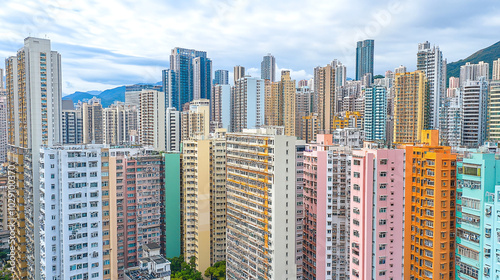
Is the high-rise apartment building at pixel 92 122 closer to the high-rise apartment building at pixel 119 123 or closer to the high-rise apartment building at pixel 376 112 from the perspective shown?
the high-rise apartment building at pixel 119 123

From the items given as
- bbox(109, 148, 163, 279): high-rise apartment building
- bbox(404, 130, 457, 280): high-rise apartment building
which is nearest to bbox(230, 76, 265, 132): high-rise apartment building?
bbox(109, 148, 163, 279): high-rise apartment building

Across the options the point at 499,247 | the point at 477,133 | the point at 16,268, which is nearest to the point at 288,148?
the point at 499,247

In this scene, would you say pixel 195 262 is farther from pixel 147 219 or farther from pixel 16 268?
pixel 16 268

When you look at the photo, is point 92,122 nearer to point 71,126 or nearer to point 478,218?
point 71,126

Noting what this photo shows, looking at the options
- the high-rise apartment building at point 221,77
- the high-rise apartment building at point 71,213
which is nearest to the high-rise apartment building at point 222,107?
the high-rise apartment building at point 221,77

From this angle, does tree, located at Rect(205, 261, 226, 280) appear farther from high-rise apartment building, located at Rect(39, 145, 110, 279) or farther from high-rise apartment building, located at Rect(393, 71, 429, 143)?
high-rise apartment building, located at Rect(393, 71, 429, 143)

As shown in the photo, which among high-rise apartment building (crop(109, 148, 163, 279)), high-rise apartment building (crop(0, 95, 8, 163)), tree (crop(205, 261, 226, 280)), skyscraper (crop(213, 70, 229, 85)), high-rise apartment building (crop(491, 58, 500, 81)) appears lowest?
tree (crop(205, 261, 226, 280))
